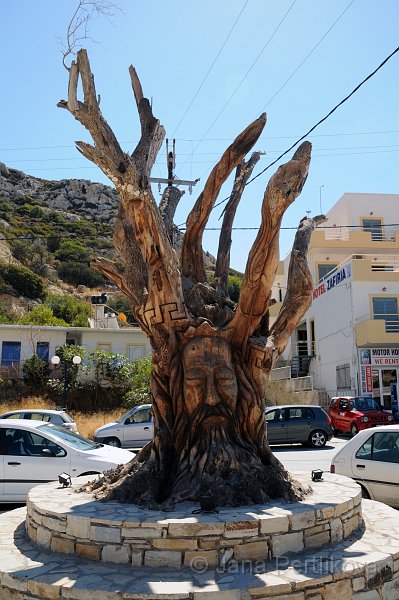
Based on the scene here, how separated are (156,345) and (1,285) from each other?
48.4 m

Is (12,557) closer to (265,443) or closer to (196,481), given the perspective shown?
(196,481)

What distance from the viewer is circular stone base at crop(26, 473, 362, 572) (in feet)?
15.3

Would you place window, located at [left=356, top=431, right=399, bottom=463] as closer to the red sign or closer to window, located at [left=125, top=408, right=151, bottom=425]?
window, located at [left=125, top=408, right=151, bottom=425]

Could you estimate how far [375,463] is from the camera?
26.2 feet

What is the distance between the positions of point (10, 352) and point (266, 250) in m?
26.2

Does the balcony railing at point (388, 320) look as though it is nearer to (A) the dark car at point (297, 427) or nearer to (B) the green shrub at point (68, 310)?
(A) the dark car at point (297, 427)

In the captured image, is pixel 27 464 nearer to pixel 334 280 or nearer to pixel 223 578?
pixel 223 578

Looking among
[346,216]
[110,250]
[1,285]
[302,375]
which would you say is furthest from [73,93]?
[110,250]

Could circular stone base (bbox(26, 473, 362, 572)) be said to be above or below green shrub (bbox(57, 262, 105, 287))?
below

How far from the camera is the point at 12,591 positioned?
Answer: 175 inches

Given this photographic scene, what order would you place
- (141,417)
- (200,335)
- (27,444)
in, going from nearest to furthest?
(200,335)
(27,444)
(141,417)

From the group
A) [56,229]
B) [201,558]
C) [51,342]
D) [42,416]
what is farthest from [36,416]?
[56,229]

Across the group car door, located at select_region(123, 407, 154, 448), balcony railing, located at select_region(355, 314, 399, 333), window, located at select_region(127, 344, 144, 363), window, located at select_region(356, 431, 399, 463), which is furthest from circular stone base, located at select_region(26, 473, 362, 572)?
window, located at select_region(127, 344, 144, 363)

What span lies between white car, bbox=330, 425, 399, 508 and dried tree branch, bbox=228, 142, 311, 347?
9.57ft
